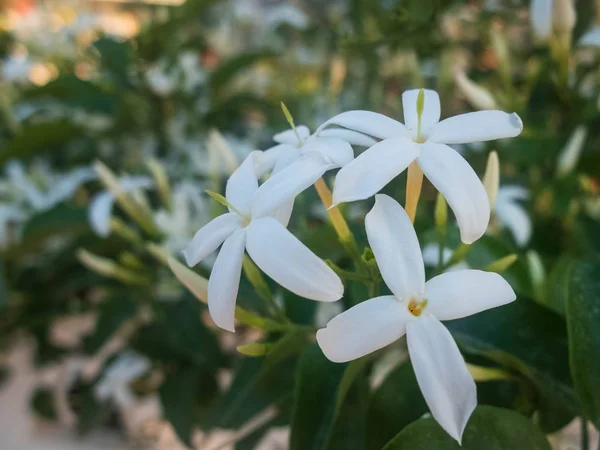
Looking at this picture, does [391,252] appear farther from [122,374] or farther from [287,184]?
[122,374]

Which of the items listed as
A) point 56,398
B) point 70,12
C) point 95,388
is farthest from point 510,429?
point 70,12

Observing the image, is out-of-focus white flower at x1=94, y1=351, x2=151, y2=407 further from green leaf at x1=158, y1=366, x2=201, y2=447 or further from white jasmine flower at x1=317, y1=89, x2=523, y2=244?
white jasmine flower at x1=317, y1=89, x2=523, y2=244

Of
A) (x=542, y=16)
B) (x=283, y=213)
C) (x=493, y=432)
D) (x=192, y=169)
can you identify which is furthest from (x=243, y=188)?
(x=192, y=169)

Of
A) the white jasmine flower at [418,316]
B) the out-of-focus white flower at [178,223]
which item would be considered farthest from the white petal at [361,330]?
the out-of-focus white flower at [178,223]

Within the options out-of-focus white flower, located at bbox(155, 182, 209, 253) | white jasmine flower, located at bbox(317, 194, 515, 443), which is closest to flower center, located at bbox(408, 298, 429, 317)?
white jasmine flower, located at bbox(317, 194, 515, 443)

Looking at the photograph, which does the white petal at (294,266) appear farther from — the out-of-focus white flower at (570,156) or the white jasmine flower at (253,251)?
the out-of-focus white flower at (570,156)

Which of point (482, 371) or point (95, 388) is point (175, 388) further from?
point (482, 371)
